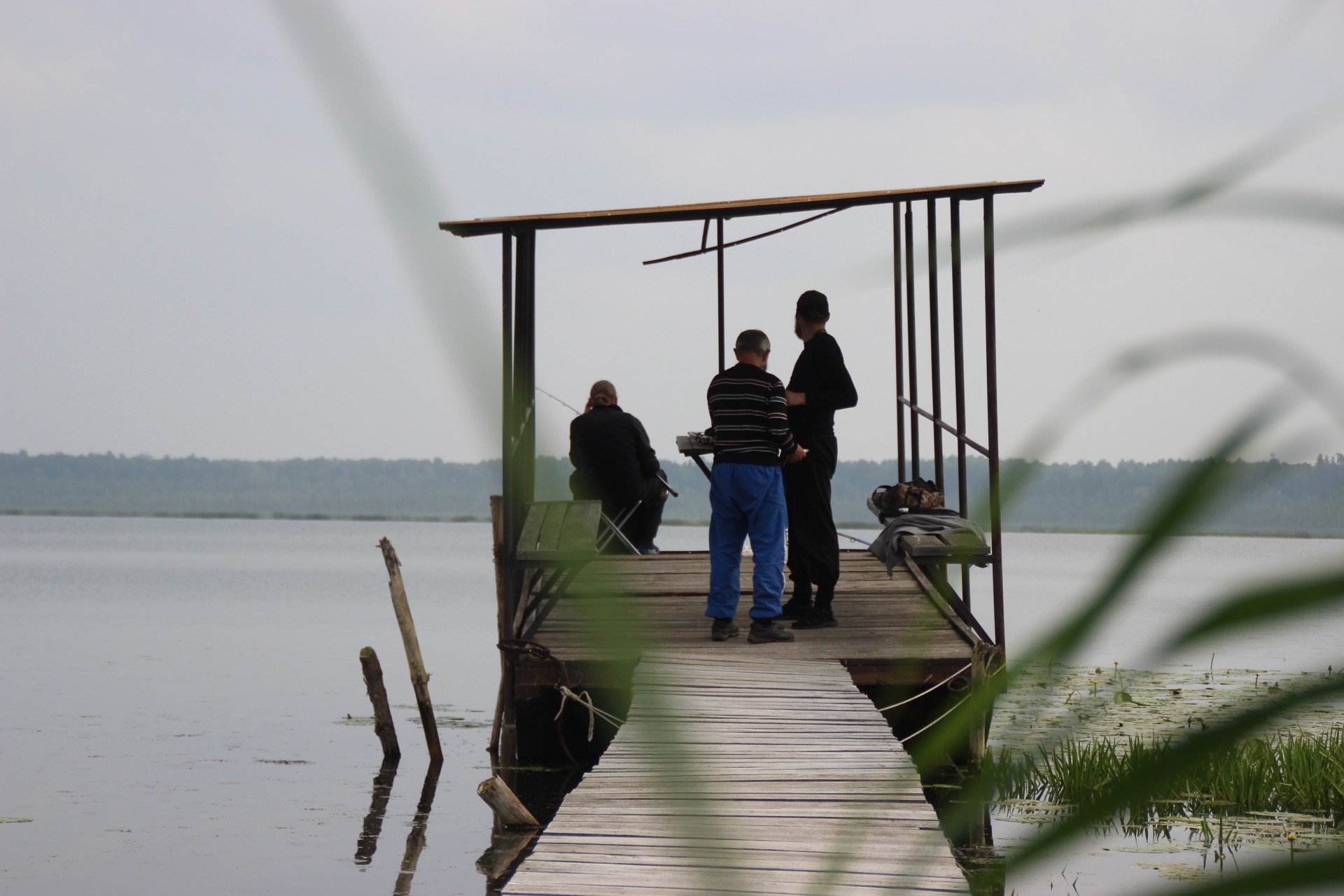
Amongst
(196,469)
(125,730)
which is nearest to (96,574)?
(125,730)

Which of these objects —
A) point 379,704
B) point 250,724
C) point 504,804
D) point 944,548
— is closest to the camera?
point 504,804

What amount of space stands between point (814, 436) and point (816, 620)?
1.35 meters

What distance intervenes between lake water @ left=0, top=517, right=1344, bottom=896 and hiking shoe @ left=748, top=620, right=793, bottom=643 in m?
1.71

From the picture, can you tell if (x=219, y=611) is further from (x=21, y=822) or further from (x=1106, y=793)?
(x=1106, y=793)

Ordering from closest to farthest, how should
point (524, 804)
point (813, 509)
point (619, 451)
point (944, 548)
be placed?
point (813, 509), point (944, 548), point (524, 804), point (619, 451)

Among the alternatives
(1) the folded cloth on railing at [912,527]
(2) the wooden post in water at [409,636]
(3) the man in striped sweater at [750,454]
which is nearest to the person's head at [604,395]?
(2) the wooden post in water at [409,636]

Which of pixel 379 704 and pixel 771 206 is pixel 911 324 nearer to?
pixel 771 206

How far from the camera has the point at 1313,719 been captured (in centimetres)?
1225

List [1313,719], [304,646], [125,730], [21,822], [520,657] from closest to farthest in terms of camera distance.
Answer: [520,657]
[21,822]
[1313,719]
[125,730]
[304,646]

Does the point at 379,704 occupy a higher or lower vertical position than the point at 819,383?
lower

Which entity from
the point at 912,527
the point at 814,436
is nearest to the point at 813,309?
the point at 814,436

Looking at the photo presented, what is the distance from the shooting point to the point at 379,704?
438 inches

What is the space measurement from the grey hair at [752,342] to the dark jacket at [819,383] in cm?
42

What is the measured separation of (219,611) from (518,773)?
31.6m
